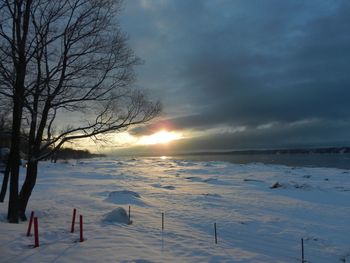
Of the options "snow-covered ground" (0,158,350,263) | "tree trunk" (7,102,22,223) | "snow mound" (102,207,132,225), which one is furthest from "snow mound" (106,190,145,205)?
"tree trunk" (7,102,22,223)

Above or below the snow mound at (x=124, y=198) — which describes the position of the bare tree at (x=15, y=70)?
above

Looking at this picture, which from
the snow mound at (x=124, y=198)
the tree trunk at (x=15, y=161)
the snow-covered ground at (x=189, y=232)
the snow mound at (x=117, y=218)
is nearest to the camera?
the snow-covered ground at (x=189, y=232)

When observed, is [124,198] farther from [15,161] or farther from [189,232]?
[15,161]

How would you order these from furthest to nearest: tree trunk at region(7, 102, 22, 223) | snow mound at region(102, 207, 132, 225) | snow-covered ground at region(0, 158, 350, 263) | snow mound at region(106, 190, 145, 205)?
snow mound at region(106, 190, 145, 205)
snow mound at region(102, 207, 132, 225)
tree trunk at region(7, 102, 22, 223)
snow-covered ground at region(0, 158, 350, 263)

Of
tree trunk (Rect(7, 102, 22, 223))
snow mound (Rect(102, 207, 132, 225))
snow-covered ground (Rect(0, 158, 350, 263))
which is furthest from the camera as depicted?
snow mound (Rect(102, 207, 132, 225))

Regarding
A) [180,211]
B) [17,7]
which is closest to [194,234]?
[180,211]

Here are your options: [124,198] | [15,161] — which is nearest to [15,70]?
[15,161]

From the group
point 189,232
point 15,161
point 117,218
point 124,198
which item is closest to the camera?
point 15,161

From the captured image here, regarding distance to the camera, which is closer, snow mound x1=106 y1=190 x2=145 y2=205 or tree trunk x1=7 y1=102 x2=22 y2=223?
tree trunk x1=7 y1=102 x2=22 y2=223

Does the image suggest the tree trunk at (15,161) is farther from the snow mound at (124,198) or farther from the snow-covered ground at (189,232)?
the snow mound at (124,198)

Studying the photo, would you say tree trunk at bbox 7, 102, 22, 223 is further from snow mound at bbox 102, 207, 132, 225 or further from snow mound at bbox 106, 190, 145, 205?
snow mound at bbox 106, 190, 145, 205

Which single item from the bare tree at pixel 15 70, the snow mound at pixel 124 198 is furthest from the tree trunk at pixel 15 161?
the snow mound at pixel 124 198

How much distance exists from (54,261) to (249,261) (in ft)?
18.2

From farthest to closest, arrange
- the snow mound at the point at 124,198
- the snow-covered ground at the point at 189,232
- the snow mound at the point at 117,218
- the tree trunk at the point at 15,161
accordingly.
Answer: the snow mound at the point at 124,198
the snow mound at the point at 117,218
the tree trunk at the point at 15,161
the snow-covered ground at the point at 189,232
